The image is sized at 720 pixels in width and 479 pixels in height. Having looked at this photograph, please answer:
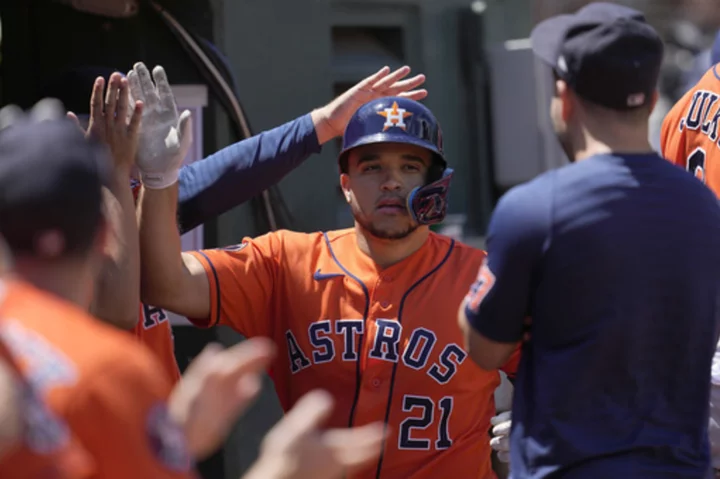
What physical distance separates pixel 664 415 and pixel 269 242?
4.62 feet

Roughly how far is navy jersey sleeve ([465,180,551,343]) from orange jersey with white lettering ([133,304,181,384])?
3.66 feet

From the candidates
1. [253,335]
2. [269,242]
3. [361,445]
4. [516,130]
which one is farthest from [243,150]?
[516,130]

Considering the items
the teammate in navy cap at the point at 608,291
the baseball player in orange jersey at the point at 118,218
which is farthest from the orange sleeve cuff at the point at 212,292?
the teammate in navy cap at the point at 608,291

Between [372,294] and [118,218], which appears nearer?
[118,218]

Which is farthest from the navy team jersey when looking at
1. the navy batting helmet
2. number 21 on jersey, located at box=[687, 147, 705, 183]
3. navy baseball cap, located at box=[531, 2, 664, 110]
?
number 21 on jersey, located at box=[687, 147, 705, 183]

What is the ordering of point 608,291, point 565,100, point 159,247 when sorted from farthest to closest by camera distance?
point 159,247 < point 565,100 < point 608,291

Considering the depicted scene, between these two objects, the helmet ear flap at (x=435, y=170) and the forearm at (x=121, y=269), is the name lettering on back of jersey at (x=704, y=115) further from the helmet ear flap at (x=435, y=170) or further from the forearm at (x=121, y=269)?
the forearm at (x=121, y=269)

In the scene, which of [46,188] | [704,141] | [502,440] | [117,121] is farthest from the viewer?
[704,141]

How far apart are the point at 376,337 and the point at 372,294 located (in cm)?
15

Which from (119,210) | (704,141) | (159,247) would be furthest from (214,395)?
(704,141)

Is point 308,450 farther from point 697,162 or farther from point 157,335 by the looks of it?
point 697,162

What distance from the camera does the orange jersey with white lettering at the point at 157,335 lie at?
3059 millimetres

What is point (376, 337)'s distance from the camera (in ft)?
10.1

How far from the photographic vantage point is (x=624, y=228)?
223 cm
